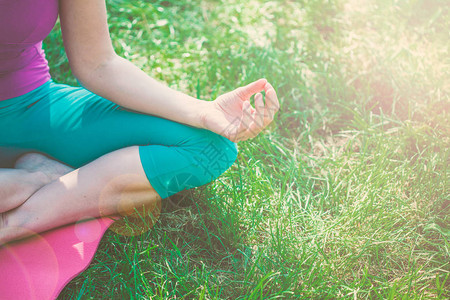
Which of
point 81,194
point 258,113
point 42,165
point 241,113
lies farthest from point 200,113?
point 42,165

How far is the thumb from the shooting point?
140 centimetres

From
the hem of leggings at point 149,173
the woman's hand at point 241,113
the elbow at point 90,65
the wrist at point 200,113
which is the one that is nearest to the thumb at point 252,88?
the woman's hand at point 241,113

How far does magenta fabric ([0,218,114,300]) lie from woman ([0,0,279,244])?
4 cm

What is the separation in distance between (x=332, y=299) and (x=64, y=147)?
1.07 m

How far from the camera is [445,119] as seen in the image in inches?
77.0

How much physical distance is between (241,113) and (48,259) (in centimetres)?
79

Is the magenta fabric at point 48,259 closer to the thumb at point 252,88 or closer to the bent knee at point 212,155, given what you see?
the bent knee at point 212,155

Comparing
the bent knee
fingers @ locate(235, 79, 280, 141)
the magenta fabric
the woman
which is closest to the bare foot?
the woman

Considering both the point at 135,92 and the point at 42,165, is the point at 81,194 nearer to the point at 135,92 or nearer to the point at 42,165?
the point at 42,165

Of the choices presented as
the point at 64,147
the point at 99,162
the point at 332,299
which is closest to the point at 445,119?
the point at 332,299

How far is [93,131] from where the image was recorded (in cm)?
157

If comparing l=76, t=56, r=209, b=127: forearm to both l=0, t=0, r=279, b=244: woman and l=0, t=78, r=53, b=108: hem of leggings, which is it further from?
l=0, t=78, r=53, b=108: hem of leggings

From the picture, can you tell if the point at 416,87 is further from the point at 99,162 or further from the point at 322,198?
the point at 99,162

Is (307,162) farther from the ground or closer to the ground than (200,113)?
closer to the ground
